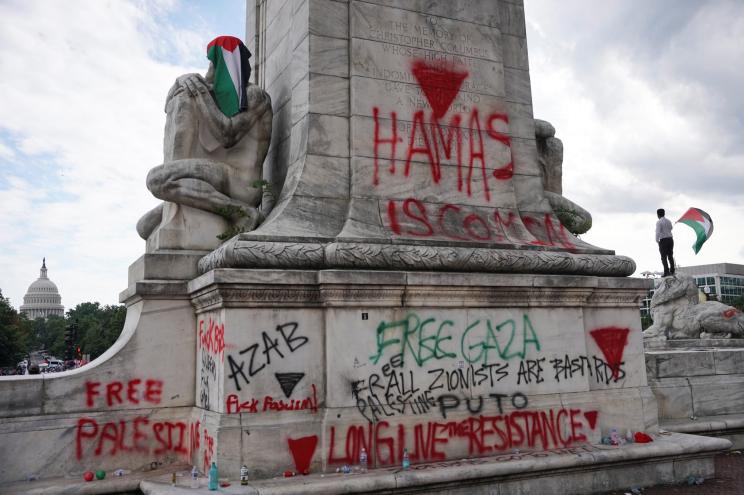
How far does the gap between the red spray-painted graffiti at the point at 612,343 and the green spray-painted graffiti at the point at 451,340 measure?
1.11 metres

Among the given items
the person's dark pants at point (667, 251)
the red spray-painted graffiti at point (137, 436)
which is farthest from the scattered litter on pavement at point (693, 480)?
the person's dark pants at point (667, 251)

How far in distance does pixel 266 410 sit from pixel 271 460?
0.53 m

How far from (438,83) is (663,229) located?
1039 centimetres

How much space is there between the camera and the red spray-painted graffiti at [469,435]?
7.13 meters

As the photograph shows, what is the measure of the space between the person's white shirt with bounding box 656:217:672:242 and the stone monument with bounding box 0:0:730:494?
839 centimetres

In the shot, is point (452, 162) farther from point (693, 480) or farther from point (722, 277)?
point (722, 277)

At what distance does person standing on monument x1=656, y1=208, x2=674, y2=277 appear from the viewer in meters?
16.8

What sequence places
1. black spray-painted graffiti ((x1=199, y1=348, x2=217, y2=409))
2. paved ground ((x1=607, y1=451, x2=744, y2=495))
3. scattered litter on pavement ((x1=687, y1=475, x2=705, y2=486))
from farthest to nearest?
scattered litter on pavement ((x1=687, y1=475, x2=705, y2=486)) < paved ground ((x1=607, y1=451, x2=744, y2=495)) < black spray-painted graffiti ((x1=199, y1=348, x2=217, y2=409))

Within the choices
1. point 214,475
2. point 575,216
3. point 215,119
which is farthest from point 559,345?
point 215,119

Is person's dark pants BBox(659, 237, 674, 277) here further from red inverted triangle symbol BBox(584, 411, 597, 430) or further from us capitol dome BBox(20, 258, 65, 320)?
us capitol dome BBox(20, 258, 65, 320)

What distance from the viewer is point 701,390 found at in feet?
34.8

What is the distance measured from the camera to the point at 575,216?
407 inches

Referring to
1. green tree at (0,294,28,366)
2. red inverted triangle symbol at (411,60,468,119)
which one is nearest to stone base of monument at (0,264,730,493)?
red inverted triangle symbol at (411,60,468,119)

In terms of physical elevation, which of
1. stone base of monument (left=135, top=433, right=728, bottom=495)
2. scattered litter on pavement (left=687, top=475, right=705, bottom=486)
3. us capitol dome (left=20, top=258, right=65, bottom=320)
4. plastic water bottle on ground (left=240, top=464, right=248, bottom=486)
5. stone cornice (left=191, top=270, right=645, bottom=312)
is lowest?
scattered litter on pavement (left=687, top=475, right=705, bottom=486)
